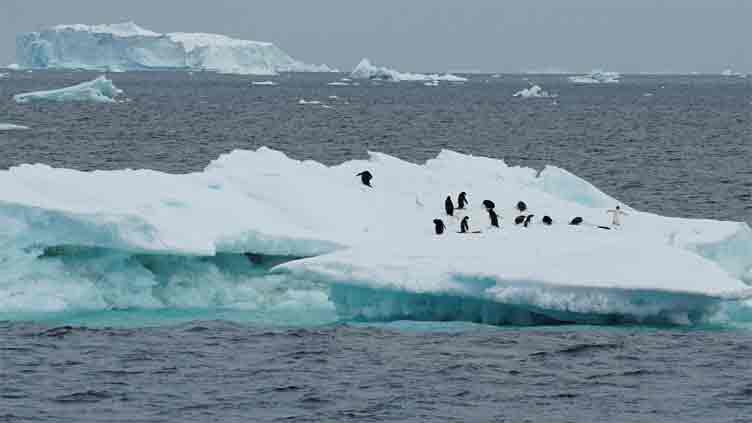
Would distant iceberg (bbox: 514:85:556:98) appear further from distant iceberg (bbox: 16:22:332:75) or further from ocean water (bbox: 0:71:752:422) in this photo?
ocean water (bbox: 0:71:752:422)

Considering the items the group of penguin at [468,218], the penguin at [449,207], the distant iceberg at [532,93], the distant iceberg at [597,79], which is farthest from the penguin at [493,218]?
the distant iceberg at [597,79]

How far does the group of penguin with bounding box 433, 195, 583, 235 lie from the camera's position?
19422mm

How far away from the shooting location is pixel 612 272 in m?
16.3

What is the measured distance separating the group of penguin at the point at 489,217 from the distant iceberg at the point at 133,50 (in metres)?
129

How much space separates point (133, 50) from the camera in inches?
5974

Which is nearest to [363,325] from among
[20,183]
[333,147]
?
[20,183]

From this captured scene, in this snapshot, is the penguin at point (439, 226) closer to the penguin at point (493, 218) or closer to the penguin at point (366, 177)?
the penguin at point (493, 218)

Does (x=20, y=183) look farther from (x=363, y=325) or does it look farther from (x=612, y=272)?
(x=612, y=272)

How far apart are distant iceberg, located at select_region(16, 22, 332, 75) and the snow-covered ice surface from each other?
129m

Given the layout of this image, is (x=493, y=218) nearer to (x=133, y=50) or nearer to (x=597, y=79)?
(x=133, y=50)

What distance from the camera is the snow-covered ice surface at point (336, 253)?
16.4 meters

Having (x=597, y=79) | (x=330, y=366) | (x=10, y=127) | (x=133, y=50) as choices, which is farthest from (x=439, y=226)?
(x=597, y=79)

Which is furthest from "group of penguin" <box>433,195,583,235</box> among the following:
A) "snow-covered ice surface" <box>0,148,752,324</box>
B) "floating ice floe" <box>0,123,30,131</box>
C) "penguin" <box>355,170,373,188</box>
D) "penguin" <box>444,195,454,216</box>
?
"floating ice floe" <box>0,123,30,131</box>

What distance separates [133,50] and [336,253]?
13869 centimetres
